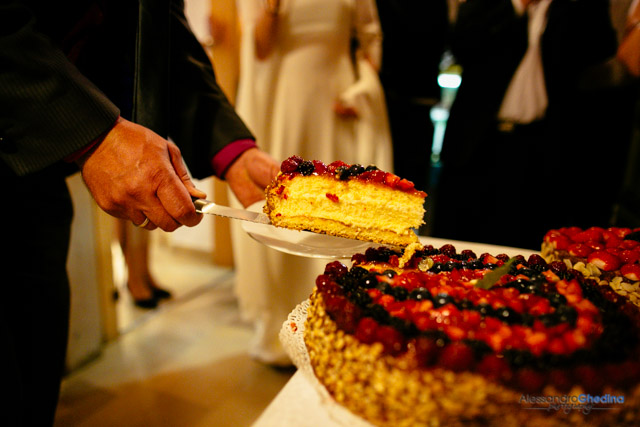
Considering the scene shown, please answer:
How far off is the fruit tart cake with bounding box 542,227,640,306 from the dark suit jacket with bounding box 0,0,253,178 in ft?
4.06

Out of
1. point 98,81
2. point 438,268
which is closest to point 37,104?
point 98,81

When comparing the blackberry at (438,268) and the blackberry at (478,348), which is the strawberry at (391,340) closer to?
the blackberry at (478,348)

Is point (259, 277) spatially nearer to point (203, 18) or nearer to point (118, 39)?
point (118, 39)

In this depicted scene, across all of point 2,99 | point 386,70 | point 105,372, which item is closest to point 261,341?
point 105,372

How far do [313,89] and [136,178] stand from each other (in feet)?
5.43

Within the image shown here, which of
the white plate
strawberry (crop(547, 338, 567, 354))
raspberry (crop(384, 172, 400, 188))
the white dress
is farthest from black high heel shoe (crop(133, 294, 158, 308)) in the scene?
strawberry (crop(547, 338, 567, 354))

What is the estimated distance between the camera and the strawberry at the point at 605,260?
4.53 feet

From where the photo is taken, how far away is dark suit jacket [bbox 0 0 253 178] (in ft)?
3.67

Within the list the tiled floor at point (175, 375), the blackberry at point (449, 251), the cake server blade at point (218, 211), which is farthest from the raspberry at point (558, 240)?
the tiled floor at point (175, 375)

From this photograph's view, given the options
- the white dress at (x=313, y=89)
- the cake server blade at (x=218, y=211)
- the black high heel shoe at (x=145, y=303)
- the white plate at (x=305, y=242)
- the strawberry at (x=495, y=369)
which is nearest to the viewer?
the strawberry at (x=495, y=369)

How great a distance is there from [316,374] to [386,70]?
233 centimetres

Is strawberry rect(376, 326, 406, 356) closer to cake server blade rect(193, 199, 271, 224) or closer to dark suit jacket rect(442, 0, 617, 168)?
cake server blade rect(193, 199, 271, 224)

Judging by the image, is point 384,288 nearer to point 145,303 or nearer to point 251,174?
point 251,174

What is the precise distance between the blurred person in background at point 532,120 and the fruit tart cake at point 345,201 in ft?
4.95
